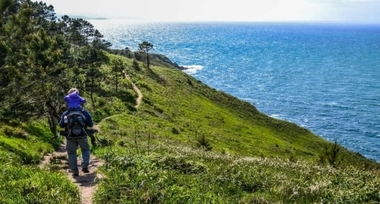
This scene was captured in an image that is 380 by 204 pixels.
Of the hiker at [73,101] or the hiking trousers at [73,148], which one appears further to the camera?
the hiking trousers at [73,148]

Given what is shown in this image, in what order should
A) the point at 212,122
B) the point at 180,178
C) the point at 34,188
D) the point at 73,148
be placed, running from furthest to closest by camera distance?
the point at 212,122 < the point at 73,148 < the point at 180,178 < the point at 34,188

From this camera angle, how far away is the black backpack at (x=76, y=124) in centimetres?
1245

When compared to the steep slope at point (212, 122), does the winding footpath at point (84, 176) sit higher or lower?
higher

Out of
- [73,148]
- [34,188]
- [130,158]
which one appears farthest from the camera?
[130,158]

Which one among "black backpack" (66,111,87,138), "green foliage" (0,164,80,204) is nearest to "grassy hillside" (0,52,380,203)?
"green foliage" (0,164,80,204)

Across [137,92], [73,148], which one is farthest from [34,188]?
[137,92]

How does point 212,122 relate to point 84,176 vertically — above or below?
below

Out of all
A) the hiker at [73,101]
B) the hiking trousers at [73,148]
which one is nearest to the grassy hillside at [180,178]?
the hiking trousers at [73,148]

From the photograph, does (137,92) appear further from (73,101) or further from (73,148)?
(73,101)

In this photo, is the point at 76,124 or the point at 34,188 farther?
the point at 76,124

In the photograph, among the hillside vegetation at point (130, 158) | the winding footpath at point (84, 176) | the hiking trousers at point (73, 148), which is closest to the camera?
the hillside vegetation at point (130, 158)

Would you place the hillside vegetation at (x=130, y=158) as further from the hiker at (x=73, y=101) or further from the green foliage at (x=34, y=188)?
the hiker at (x=73, y=101)

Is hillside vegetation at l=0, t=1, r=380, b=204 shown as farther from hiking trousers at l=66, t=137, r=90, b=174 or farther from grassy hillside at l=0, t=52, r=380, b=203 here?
hiking trousers at l=66, t=137, r=90, b=174

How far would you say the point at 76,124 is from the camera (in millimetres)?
12586
